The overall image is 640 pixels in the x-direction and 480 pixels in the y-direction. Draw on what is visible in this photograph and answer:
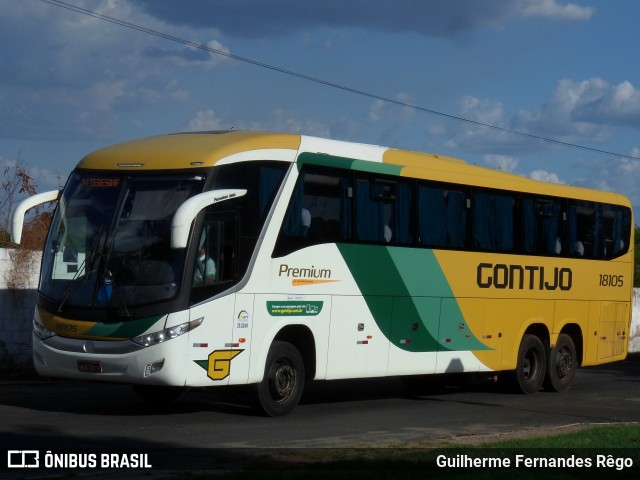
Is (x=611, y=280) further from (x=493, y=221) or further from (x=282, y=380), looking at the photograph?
(x=282, y=380)

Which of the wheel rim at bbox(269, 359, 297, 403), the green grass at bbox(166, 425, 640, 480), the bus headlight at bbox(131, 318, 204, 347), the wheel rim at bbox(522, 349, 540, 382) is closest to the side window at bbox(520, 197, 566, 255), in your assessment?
the wheel rim at bbox(522, 349, 540, 382)

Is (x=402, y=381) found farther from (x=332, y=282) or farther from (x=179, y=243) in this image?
(x=179, y=243)

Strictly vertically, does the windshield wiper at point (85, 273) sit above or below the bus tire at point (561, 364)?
above

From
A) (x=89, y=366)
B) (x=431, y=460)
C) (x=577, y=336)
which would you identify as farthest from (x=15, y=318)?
(x=431, y=460)

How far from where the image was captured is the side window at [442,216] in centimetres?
1861

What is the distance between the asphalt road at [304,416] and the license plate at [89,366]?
63cm

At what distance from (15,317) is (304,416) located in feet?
26.8

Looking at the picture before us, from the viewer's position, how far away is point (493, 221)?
2028cm

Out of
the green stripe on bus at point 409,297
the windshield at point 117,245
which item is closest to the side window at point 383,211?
the green stripe on bus at point 409,297

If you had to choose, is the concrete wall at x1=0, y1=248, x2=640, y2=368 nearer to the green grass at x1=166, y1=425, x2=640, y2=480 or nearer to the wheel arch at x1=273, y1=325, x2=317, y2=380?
the wheel arch at x1=273, y1=325, x2=317, y2=380

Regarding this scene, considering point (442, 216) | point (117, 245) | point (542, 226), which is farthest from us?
point (542, 226)

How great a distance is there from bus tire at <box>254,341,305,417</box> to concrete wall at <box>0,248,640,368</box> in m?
7.89

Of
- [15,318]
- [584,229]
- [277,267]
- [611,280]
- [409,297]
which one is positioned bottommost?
[15,318]

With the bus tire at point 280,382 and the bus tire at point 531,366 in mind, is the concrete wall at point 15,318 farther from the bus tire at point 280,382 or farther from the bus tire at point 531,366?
the bus tire at point 531,366
